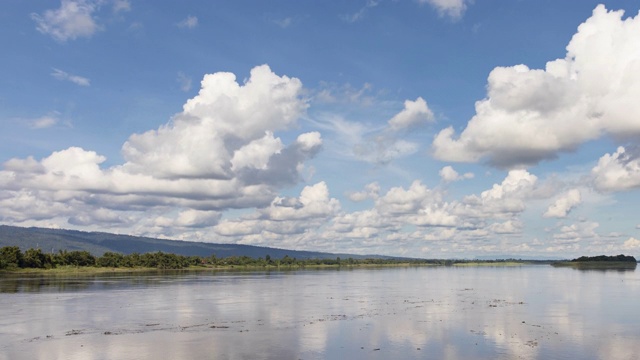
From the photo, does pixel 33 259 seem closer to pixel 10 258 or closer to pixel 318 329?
pixel 10 258

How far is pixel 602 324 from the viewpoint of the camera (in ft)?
173

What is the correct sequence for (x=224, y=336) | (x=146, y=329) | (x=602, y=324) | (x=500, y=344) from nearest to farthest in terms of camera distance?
(x=500, y=344) < (x=224, y=336) < (x=146, y=329) < (x=602, y=324)

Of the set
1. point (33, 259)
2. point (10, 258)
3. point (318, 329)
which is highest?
point (10, 258)

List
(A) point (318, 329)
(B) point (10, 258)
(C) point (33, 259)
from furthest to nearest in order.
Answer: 1. (C) point (33, 259)
2. (B) point (10, 258)
3. (A) point (318, 329)

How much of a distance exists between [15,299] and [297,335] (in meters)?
54.2

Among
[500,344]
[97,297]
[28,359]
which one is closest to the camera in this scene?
[28,359]

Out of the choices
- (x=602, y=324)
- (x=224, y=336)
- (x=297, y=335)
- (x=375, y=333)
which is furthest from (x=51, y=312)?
(x=602, y=324)

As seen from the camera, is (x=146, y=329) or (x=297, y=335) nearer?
(x=297, y=335)

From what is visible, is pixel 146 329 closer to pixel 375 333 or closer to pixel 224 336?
pixel 224 336

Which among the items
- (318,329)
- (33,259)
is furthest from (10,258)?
(318,329)

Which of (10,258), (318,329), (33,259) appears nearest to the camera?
(318,329)

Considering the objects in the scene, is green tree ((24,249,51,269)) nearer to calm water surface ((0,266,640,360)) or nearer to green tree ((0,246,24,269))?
green tree ((0,246,24,269))

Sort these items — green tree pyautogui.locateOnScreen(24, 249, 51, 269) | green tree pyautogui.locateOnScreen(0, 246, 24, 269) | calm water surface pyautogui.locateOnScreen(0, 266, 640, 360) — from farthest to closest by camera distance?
1. green tree pyautogui.locateOnScreen(24, 249, 51, 269)
2. green tree pyautogui.locateOnScreen(0, 246, 24, 269)
3. calm water surface pyautogui.locateOnScreen(0, 266, 640, 360)

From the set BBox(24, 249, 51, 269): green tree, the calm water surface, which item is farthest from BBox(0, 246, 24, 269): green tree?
the calm water surface
